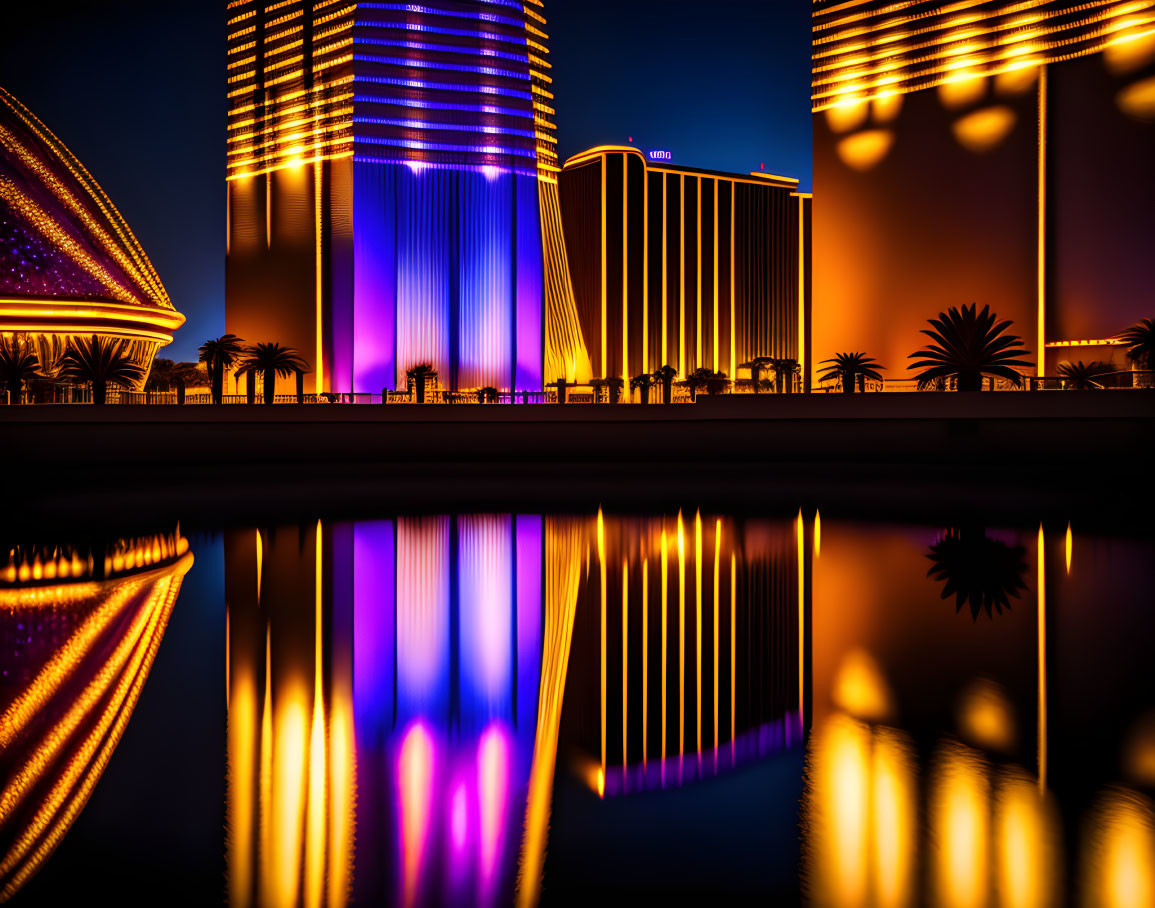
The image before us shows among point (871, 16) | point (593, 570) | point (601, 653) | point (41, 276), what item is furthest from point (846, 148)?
point (601, 653)

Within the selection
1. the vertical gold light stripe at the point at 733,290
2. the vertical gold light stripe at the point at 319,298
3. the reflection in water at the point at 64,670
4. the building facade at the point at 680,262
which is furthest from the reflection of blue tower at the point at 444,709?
the vertical gold light stripe at the point at 733,290

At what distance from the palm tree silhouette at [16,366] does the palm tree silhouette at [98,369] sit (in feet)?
3.12

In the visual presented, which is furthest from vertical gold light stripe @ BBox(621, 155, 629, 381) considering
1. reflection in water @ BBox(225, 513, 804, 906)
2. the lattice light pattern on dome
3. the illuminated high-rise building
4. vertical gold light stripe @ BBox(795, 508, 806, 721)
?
reflection in water @ BBox(225, 513, 804, 906)

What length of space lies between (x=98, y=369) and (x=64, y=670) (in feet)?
88.8

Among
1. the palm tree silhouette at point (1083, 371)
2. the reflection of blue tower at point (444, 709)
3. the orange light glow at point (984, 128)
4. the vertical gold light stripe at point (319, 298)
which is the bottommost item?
the reflection of blue tower at point (444, 709)

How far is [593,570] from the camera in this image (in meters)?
11.1

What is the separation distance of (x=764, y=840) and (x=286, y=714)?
10.9 feet

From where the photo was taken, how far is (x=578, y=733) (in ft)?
19.6

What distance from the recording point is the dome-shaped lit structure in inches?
1391

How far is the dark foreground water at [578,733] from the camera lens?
13.1ft

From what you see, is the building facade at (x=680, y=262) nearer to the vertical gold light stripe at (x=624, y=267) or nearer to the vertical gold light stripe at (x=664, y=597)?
the vertical gold light stripe at (x=624, y=267)

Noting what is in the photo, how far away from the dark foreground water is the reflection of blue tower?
0.09 feet

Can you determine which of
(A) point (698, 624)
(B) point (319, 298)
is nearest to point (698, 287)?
(B) point (319, 298)

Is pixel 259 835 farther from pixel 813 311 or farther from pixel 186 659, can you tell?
pixel 813 311
